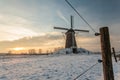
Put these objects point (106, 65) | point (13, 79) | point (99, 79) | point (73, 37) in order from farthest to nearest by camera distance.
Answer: point (73, 37)
point (13, 79)
point (99, 79)
point (106, 65)

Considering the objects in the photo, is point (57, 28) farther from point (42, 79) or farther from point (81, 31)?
point (42, 79)

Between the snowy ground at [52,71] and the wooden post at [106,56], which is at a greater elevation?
the wooden post at [106,56]

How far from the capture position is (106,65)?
6.58m

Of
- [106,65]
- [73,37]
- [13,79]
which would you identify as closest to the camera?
[106,65]

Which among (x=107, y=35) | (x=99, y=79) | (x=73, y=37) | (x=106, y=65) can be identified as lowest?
(x=99, y=79)

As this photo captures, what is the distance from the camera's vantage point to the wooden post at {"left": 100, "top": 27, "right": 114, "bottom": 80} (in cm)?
657

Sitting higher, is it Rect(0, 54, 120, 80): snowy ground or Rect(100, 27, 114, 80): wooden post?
Rect(100, 27, 114, 80): wooden post

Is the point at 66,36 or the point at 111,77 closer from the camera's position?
the point at 111,77

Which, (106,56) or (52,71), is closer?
(106,56)

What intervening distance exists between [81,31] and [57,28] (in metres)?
7.76

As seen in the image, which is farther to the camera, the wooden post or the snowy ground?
the snowy ground

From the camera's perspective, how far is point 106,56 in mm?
6637

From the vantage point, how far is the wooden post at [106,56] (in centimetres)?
657

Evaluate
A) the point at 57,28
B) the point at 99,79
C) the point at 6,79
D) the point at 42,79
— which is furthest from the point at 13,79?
the point at 57,28
